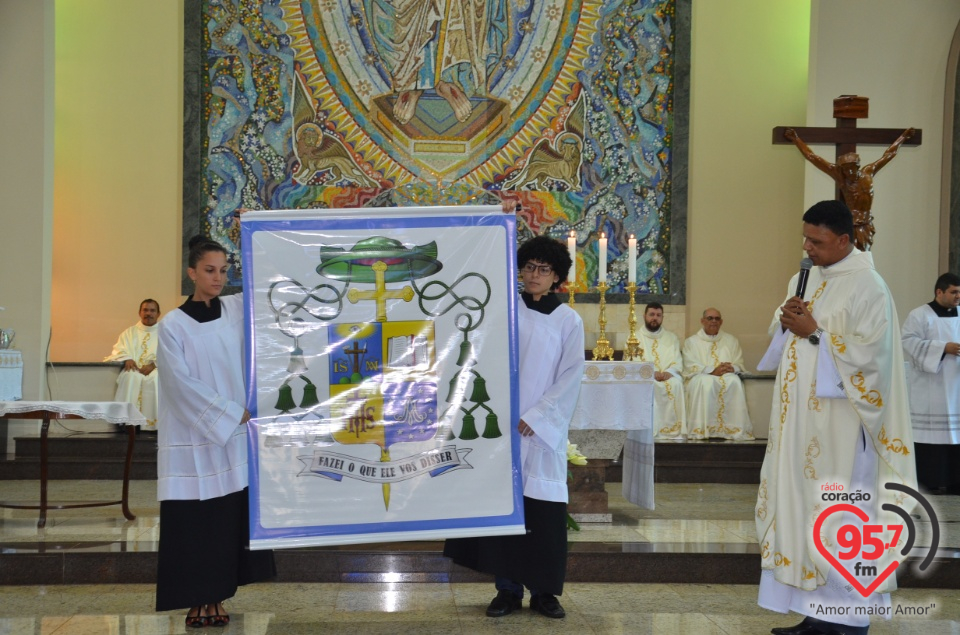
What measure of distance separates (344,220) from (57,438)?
Answer: 5.97 meters

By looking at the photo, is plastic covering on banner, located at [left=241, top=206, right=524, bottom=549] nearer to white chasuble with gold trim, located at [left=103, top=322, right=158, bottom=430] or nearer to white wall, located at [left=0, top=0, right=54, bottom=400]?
white chasuble with gold trim, located at [left=103, top=322, right=158, bottom=430]

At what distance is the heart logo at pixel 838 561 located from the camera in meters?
3.95

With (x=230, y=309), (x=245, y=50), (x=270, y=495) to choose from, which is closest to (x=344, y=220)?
(x=230, y=309)

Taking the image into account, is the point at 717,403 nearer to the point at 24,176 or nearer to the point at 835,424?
the point at 835,424

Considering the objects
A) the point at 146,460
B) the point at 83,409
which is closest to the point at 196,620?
the point at 83,409

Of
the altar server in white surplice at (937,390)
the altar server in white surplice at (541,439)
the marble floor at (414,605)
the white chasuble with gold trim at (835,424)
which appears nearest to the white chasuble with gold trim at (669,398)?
the altar server in white surplice at (937,390)

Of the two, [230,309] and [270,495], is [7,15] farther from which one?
[270,495]

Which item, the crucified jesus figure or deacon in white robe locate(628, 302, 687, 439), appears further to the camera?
deacon in white robe locate(628, 302, 687, 439)

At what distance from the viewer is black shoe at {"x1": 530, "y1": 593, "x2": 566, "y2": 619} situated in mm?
4441

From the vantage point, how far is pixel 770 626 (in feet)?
14.6

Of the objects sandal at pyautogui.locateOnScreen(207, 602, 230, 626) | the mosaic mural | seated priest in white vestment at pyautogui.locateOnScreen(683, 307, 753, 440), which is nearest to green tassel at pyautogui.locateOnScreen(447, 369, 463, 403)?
sandal at pyautogui.locateOnScreen(207, 602, 230, 626)

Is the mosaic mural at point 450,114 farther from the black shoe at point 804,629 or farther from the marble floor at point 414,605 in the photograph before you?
the black shoe at point 804,629

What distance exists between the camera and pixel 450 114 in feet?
35.3

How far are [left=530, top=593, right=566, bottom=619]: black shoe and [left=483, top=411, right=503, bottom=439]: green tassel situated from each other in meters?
0.87
